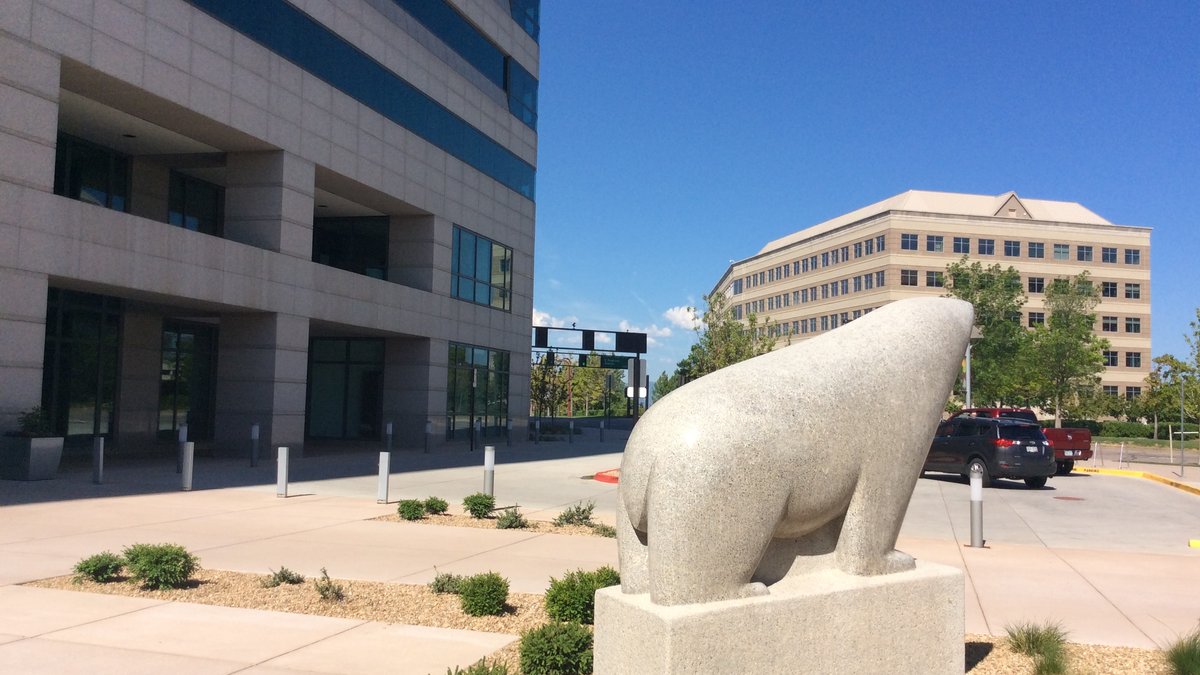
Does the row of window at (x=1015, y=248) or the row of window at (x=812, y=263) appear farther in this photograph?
the row of window at (x=812, y=263)

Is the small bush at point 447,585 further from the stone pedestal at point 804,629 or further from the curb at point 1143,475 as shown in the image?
the curb at point 1143,475

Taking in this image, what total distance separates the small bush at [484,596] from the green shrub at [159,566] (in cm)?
269

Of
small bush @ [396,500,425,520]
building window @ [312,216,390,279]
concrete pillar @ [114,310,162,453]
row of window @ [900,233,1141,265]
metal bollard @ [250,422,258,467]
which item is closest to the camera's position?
small bush @ [396,500,425,520]

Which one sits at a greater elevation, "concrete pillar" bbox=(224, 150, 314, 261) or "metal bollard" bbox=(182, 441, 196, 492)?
"concrete pillar" bbox=(224, 150, 314, 261)

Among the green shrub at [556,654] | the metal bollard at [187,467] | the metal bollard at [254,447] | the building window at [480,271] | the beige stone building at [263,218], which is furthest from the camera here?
the building window at [480,271]

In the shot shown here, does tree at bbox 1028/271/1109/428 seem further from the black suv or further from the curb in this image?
the black suv

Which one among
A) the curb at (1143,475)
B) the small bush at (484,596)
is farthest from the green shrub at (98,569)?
the curb at (1143,475)

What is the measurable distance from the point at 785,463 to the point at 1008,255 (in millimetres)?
91615

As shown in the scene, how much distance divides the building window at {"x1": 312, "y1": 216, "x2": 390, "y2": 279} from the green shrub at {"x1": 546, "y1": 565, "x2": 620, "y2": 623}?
2657 cm

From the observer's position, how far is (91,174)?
23484 mm

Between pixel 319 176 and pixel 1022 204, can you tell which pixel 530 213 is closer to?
pixel 319 176

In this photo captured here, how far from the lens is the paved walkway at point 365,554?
19.7 ft

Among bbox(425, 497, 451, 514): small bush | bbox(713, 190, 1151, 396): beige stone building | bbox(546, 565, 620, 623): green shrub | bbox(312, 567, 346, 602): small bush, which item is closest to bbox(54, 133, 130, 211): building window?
bbox(425, 497, 451, 514): small bush

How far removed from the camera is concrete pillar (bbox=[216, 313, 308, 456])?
2306 centimetres
